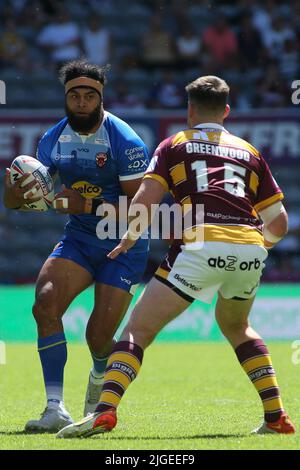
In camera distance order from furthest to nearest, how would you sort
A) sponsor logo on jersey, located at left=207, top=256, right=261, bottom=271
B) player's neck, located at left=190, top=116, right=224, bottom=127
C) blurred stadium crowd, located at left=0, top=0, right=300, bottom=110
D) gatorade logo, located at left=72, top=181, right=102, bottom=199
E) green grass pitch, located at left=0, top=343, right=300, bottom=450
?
1. blurred stadium crowd, located at left=0, top=0, right=300, bottom=110
2. gatorade logo, located at left=72, top=181, right=102, bottom=199
3. player's neck, located at left=190, top=116, right=224, bottom=127
4. sponsor logo on jersey, located at left=207, top=256, right=261, bottom=271
5. green grass pitch, located at left=0, top=343, right=300, bottom=450

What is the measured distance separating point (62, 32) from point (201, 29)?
2.75 meters

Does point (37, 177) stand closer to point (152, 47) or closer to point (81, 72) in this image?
point (81, 72)

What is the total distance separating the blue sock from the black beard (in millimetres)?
1380

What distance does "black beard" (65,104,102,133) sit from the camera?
271 inches

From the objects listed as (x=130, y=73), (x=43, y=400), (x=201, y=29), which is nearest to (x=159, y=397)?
(x=43, y=400)

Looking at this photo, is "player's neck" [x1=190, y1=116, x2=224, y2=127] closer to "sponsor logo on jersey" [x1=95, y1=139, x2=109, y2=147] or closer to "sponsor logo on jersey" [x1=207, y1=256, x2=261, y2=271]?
"sponsor logo on jersey" [x1=207, y1=256, x2=261, y2=271]

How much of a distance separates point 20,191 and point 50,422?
4.97ft

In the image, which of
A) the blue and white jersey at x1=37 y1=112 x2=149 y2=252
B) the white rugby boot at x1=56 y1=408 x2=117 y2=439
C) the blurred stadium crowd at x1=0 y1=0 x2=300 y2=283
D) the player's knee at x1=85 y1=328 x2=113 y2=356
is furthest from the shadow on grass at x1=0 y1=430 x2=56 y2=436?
the blurred stadium crowd at x1=0 y1=0 x2=300 y2=283

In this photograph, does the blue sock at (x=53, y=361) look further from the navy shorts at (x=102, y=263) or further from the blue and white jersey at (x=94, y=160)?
the blue and white jersey at (x=94, y=160)

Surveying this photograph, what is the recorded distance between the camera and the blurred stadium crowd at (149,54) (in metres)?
17.0

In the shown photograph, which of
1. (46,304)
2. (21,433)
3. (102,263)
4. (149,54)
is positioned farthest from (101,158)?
(149,54)

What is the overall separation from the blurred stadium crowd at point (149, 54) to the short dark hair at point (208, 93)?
421 inches

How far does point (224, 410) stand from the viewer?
7.47 metres

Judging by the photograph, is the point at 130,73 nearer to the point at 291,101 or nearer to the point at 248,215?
the point at 291,101
